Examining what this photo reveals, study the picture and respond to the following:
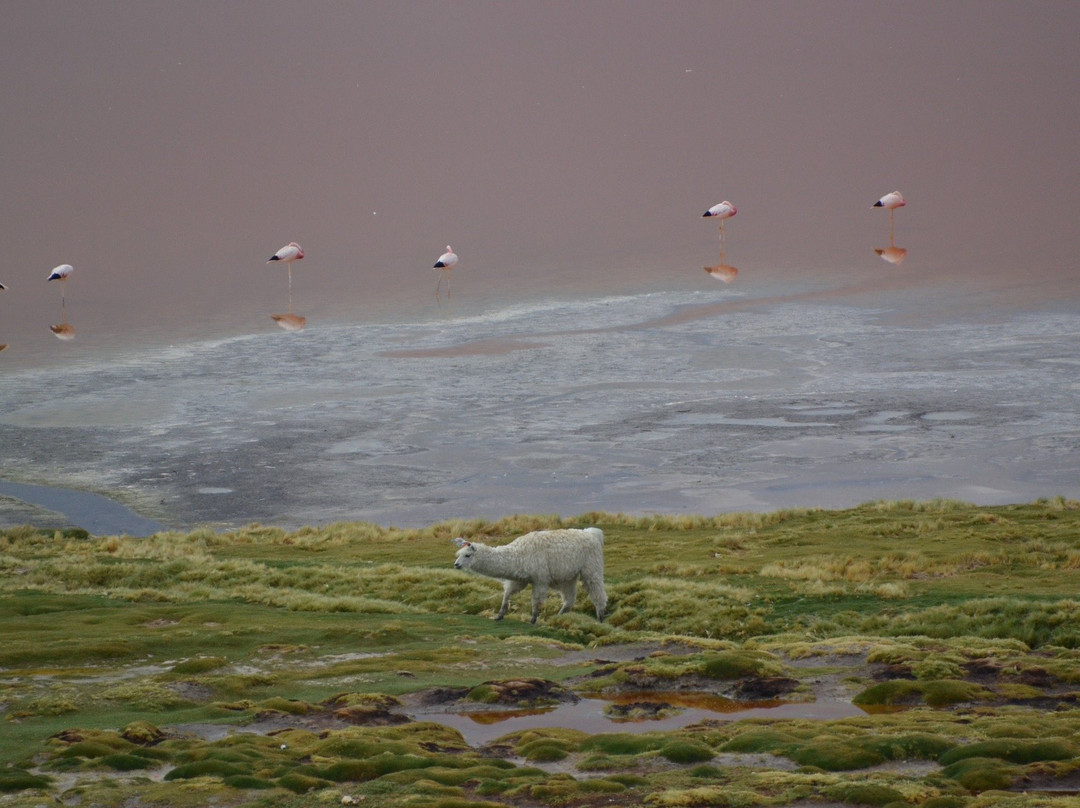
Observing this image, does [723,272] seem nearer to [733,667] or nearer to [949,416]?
[949,416]

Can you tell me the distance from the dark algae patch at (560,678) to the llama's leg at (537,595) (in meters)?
0.49

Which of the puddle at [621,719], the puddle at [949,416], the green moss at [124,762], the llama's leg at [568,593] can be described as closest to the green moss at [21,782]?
the green moss at [124,762]

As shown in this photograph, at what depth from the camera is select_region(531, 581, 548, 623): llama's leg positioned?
87.6 ft

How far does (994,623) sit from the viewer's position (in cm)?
2517

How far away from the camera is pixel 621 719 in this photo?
19609 millimetres

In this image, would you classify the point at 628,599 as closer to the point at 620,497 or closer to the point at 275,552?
the point at 275,552

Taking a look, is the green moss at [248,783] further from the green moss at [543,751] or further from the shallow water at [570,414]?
the shallow water at [570,414]

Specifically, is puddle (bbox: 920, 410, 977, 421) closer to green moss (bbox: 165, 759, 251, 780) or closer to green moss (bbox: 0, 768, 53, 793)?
green moss (bbox: 165, 759, 251, 780)

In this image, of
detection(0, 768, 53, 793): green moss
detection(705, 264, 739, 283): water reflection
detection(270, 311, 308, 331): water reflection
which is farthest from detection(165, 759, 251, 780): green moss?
detection(705, 264, 739, 283): water reflection

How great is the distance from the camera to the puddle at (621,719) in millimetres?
19219

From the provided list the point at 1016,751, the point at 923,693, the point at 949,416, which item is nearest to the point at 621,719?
the point at 923,693

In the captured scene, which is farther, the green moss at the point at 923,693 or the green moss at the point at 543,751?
the green moss at the point at 923,693

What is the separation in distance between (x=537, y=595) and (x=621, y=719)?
Answer: 24.3 feet

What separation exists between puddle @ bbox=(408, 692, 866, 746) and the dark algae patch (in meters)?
0.08
